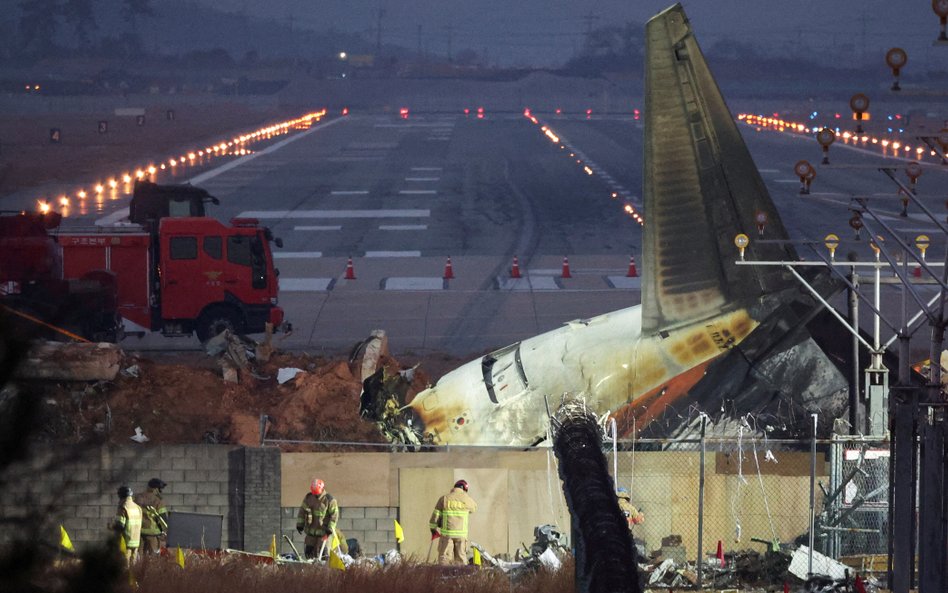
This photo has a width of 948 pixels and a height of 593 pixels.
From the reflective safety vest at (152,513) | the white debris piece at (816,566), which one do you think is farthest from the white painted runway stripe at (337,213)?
the white debris piece at (816,566)

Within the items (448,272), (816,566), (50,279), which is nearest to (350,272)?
(448,272)

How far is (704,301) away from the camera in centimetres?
1970

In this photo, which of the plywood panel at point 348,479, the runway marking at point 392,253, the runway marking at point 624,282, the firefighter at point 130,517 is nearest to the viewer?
the firefighter at point 130,517

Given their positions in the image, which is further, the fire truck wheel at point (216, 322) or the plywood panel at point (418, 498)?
the fire truck wheel at point (216, 322)

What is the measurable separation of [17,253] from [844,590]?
819 inches

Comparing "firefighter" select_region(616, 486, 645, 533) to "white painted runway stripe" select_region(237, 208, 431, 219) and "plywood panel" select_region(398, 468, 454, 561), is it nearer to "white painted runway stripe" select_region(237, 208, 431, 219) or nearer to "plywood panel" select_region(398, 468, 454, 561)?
"plywood panel" select_region(398, 468, 454, 561)

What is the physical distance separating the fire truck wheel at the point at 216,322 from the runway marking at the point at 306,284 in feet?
27.2

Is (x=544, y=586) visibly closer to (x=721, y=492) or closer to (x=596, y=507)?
(x=596, y=507)

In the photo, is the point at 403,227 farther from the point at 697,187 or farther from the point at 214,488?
the point at 697,187

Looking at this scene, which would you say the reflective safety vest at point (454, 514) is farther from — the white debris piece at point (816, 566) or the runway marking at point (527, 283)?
the runway marking at point (527, 283)

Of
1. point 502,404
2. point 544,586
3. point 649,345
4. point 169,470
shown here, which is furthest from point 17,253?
point 544,586

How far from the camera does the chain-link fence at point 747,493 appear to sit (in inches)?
722

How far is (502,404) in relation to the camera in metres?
20.8

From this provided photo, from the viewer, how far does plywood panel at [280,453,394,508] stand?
20.2 meters
